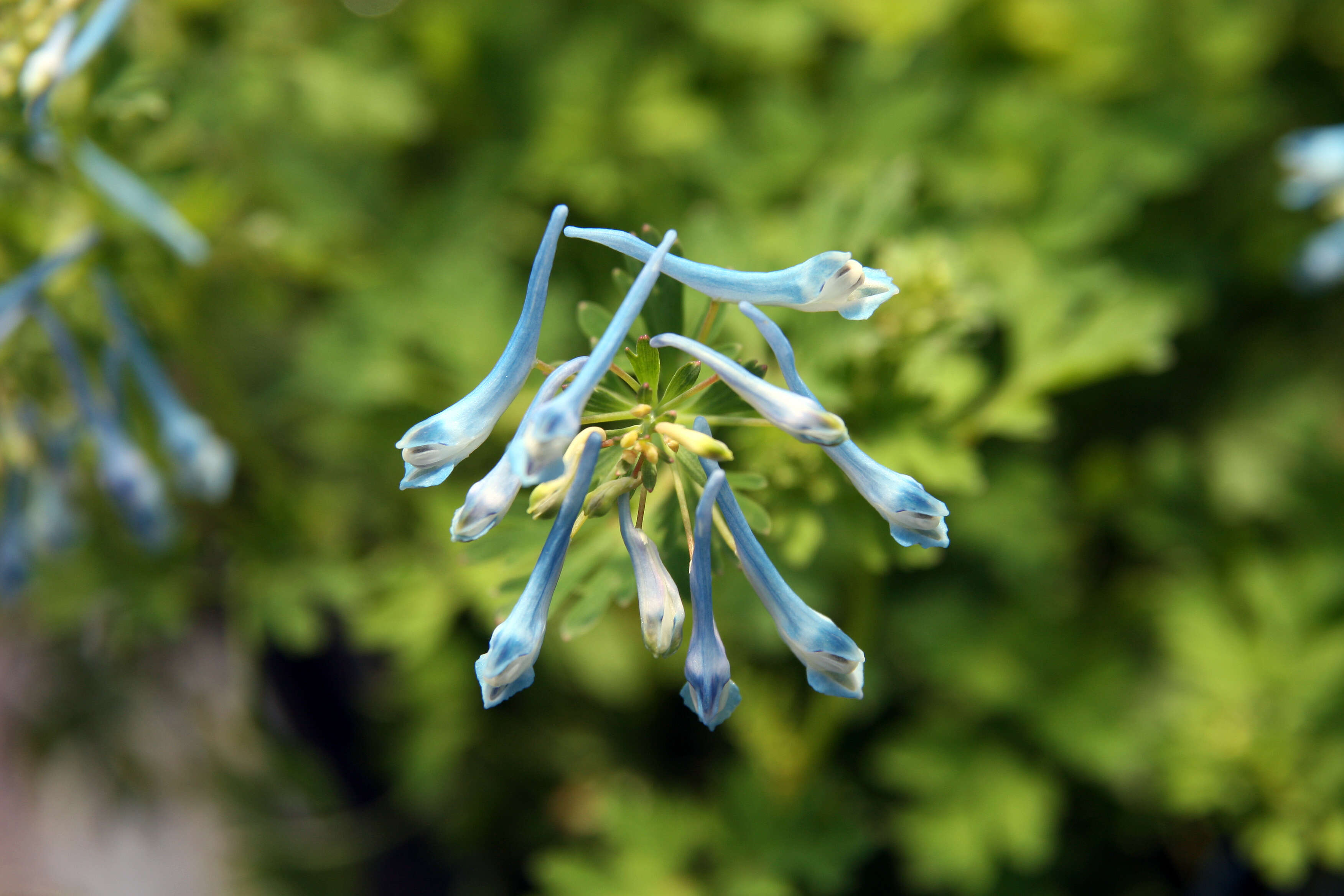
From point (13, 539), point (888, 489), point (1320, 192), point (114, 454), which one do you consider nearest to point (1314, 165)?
point (1320, 192)

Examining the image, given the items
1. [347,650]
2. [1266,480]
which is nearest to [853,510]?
[1266,480]

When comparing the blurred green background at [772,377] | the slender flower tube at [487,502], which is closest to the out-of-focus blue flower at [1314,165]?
the blurred green background at [772,377]

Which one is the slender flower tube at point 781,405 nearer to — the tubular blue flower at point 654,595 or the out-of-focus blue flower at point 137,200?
the tubular blue flower at point 654,595

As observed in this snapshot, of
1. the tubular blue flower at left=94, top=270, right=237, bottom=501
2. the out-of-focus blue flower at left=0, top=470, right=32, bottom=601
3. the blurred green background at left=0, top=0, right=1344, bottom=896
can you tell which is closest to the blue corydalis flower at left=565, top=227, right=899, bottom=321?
the blurred green background at left=0, top=0, right=1344, bottom=896

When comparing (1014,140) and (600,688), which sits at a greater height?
(1014,140)

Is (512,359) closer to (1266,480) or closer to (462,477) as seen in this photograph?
(462,477)

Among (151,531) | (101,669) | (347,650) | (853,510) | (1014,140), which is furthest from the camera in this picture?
(347,650)

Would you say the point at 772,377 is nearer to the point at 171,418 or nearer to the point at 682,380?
the point at 682,380
